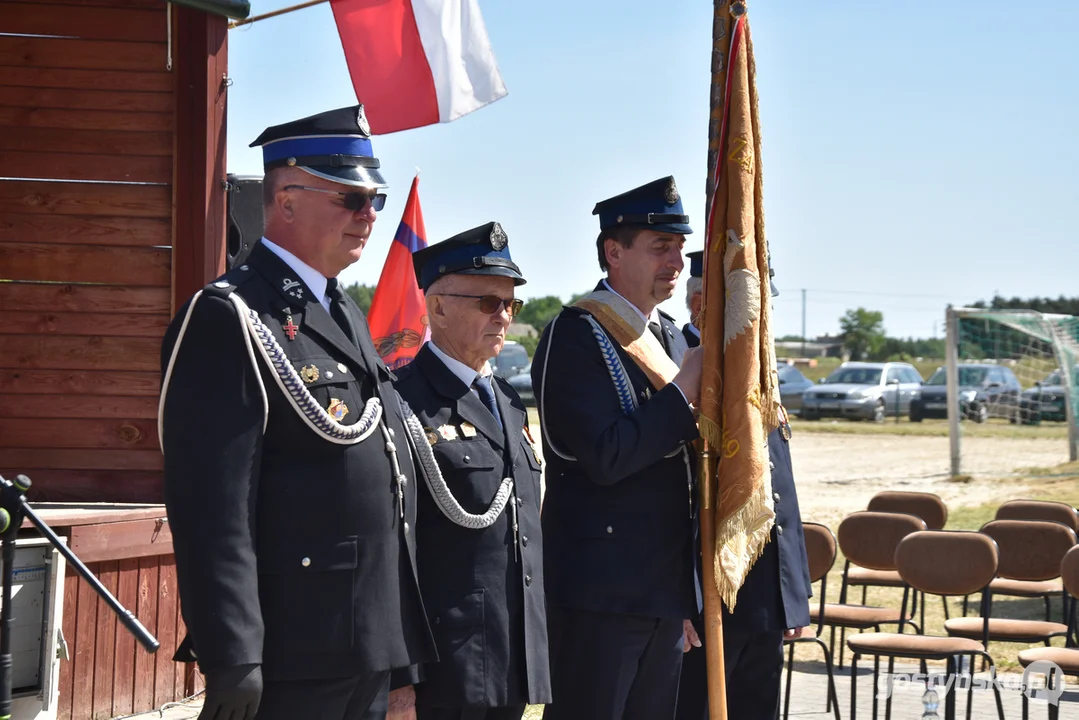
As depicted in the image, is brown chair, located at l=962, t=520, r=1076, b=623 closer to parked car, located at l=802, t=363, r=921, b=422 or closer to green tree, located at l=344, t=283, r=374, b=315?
parked car, located at l=802, t=363, r=921, b=422

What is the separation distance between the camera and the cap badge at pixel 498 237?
3.60 metres

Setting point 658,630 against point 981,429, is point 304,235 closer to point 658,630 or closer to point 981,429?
point 658,630

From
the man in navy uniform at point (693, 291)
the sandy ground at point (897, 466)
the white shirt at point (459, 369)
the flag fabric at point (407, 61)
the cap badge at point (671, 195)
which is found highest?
the flag fabric at point (407, 61)

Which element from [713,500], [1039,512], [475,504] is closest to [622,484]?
[713,500]

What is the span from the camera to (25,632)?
4.86 metres

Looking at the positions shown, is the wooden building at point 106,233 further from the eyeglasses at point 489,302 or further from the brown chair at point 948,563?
the brown chair at point 948,563

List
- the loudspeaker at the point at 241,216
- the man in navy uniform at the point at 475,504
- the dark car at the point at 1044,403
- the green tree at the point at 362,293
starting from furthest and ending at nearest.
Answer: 1. the green tree at the point at 362,293
2. the dark car at the point at 1044,403
3. the loudspeaker at the point at 241,216
4. the man in navy uniform at the point at 475,504

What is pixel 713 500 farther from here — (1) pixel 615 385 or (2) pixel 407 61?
(2) pixel 407 61

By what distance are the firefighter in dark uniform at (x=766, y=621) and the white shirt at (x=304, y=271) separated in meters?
1.80

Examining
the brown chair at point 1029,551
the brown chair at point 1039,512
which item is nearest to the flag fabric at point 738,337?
the brown chair at point 1029,551

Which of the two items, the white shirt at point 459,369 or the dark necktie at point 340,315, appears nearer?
the dark necktie at point 340,315

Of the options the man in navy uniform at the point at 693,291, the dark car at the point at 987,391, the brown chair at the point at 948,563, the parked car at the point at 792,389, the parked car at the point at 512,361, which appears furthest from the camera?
the parked car at the point at 512,361

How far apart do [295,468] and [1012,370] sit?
24.3m

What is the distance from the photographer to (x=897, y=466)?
1975 centimetres
